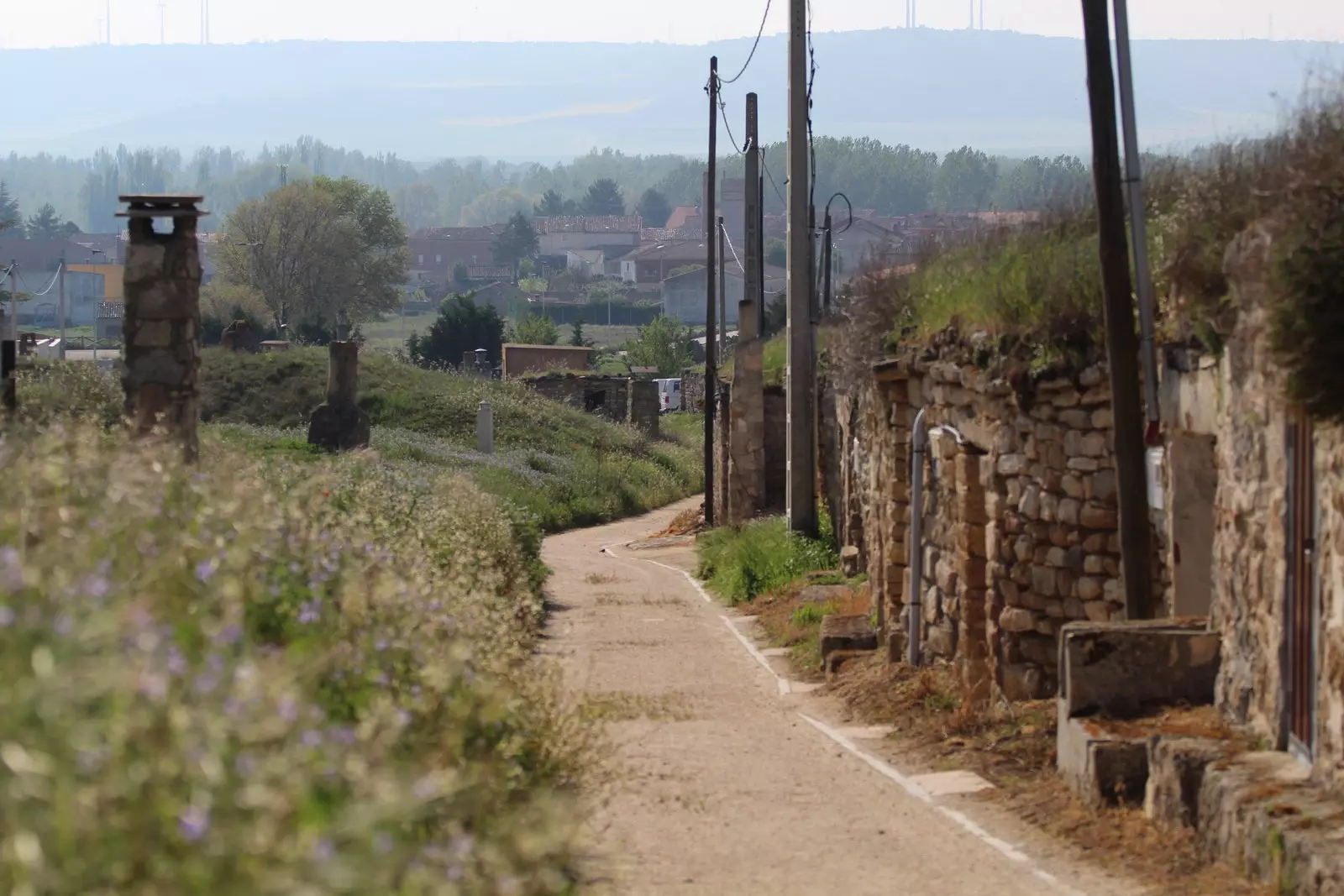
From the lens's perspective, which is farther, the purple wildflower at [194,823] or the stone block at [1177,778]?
the stone block at [1177,778]

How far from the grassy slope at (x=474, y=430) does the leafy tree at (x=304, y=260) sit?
131 ft

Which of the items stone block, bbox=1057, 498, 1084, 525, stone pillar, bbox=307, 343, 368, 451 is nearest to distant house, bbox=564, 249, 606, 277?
stone pillar, bbox=307, 343, 368, 451

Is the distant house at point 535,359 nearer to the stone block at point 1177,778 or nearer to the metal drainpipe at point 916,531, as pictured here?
the metal drainpipe at point 916,531

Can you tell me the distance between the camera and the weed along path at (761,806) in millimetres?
7781

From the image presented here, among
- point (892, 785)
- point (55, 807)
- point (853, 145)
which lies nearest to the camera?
point (55, 807)

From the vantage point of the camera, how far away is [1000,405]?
11680 millimetres

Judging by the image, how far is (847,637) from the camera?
1534cm

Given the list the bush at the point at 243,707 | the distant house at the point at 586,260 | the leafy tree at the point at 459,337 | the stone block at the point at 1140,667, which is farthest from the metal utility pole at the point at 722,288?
the distant house at the point at 586,260

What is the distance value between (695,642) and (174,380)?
227 inches

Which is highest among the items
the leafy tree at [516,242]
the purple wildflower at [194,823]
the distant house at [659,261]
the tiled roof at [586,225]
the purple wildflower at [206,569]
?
the tiled roof at [586,225]

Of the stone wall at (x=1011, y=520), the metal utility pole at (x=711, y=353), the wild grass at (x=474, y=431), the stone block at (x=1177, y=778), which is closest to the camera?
the stone block at (x=1177, y=778)

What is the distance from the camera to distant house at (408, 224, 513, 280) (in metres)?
190

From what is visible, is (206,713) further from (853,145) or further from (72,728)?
(853,145)

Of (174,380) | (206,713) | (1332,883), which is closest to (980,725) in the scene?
(1332,883)
